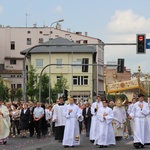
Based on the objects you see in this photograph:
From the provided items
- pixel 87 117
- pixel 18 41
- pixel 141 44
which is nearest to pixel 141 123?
pixel 87 117

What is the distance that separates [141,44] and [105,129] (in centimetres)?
1107

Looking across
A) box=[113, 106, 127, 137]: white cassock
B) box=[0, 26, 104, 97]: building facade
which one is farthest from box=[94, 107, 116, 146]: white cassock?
box=[0, 26, 104, 97]: building facade

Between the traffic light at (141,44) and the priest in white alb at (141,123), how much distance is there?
1127 cm

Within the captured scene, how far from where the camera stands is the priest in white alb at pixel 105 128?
2231cm

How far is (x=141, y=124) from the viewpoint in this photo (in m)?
21.6

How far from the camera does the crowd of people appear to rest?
21594mm

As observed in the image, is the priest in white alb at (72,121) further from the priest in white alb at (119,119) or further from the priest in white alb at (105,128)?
the priest in white alb at (119,119)

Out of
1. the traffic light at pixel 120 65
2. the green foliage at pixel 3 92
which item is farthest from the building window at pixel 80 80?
the traffic light at pixel 120 65

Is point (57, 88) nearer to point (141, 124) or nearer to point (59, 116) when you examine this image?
point (59, 116)

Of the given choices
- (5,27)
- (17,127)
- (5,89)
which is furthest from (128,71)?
(17,127)

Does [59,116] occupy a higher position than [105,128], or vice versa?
[59,116]

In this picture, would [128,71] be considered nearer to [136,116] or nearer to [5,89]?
[5,89]

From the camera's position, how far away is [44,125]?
31.0m

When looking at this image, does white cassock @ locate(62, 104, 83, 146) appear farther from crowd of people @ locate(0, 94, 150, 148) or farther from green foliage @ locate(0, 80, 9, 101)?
green foliage @ locate(0, 80, 9, 101)
